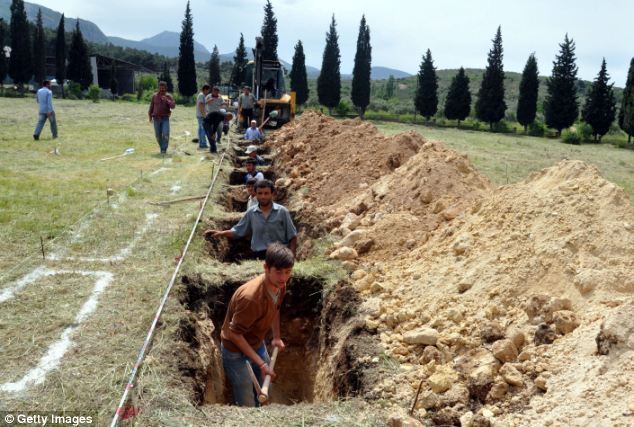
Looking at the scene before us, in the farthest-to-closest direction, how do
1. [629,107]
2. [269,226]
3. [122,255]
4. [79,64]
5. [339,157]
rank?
[79,64] < [629,107] < [339,157] < [122,255] < [269,226]

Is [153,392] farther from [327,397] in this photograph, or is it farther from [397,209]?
[397,209]

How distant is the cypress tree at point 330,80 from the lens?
156ft

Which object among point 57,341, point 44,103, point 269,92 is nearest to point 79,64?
point 269,92

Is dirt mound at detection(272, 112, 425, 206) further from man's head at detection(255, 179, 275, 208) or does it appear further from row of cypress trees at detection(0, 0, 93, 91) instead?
row of cypress trees at detection(0, 0, 93, 91)

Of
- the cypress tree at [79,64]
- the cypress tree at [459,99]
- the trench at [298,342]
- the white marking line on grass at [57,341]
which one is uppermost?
the cypress tree at [79,64]

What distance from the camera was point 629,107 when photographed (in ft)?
110

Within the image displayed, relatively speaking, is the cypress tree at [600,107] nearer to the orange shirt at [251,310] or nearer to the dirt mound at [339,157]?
the dirt mound at [339,157]

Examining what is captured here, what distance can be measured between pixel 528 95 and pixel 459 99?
489 cm

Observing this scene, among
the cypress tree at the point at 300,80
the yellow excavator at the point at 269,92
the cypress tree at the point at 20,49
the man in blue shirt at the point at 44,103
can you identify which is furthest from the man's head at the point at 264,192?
the cypress tree at the point at 20,49

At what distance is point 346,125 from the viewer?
45.5 feet

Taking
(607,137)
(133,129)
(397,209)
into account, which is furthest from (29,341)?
(607,137)

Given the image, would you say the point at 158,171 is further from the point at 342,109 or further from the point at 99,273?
the point at 342,109

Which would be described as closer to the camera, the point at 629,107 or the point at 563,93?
the point at 629,107

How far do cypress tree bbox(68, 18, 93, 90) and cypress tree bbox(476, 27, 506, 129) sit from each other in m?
33.4
